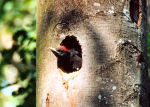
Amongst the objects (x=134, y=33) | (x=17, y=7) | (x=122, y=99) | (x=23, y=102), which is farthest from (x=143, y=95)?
Result: (x=17, y=7)

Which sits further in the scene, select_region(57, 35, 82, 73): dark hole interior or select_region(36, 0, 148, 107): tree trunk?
select_region(57, 35, 82, 73): dark hole interior

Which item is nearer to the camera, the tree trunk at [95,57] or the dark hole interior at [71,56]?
the tree trunk at [95,57]

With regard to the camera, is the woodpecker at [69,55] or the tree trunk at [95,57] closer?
the tree trunk at [95,57]

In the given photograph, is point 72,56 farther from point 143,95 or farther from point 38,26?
point 143,95

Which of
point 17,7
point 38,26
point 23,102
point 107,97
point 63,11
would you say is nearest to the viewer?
point 107,97
